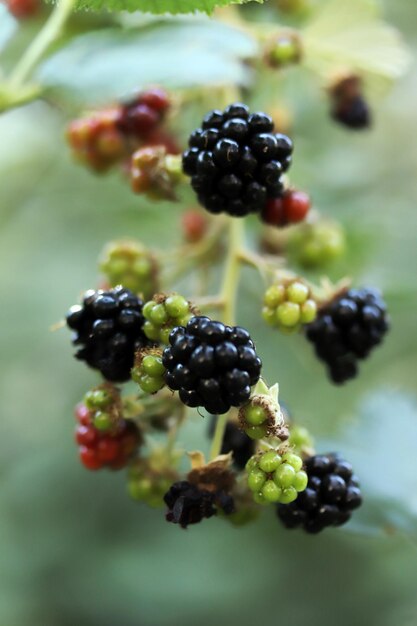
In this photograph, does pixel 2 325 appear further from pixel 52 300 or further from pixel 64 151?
pixel 64 151

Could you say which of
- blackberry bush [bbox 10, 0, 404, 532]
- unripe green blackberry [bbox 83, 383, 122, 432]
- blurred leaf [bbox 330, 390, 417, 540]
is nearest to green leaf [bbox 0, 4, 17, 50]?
blackberry bush [bbox 10, 0, 404, 532]

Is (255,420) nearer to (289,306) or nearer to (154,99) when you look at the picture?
(289,306)

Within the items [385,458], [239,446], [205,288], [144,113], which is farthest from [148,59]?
[385,458]

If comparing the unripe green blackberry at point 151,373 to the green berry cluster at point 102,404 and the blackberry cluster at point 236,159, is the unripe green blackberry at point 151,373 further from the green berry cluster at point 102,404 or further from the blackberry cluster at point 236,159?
the blackberry cluster at point 236,159

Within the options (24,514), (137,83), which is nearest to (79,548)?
(24,514)

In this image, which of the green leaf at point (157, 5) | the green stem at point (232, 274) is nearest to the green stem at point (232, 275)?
the green stem at point (232, 274)
